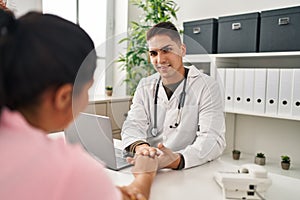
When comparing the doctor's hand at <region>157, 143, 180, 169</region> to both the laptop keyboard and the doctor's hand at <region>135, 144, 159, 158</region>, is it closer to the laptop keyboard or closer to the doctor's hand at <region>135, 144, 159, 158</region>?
the doctor's hand at <region>135, 144, 159, 158</region>

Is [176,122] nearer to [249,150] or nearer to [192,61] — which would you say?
[192,61]

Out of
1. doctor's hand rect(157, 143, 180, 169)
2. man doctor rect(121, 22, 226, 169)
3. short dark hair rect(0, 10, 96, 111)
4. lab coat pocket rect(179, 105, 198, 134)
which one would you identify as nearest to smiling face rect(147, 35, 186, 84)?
man doctor rect(121, 22, 226, 169)

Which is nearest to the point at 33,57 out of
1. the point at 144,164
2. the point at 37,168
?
the point at 37,168

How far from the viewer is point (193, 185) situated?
939 millimetres

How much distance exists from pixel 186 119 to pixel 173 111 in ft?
0.25

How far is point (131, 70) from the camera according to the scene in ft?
3.85

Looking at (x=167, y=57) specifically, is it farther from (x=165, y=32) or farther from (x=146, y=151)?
(x=146, y=151)

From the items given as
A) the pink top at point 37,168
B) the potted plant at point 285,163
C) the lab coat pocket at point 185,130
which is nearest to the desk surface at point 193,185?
the lab coat pocket at point 185,130

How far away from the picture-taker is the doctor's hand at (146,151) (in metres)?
0.98

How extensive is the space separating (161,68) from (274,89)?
1.15 meters

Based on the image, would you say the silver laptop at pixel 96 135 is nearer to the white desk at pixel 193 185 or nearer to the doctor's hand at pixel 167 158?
the white desk at pixel 193 185

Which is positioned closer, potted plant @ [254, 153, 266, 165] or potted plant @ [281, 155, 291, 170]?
potted plant @ [281, 155, 291, 170]

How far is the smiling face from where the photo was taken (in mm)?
980

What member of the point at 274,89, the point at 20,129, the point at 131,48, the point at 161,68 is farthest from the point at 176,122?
the point at 274,89
